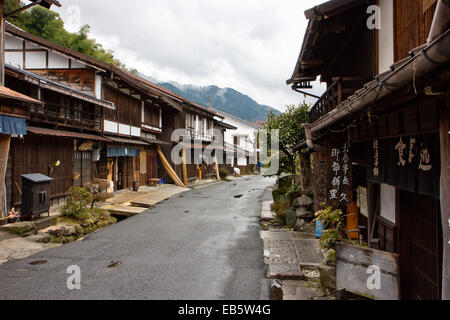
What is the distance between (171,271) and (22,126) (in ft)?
24.3

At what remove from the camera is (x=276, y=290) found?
629 cm

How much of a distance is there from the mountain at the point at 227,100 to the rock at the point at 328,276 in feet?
389

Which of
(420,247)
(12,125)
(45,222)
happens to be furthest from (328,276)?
(12,125)

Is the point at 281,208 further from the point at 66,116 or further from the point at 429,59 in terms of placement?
Answer: the point at 429,59

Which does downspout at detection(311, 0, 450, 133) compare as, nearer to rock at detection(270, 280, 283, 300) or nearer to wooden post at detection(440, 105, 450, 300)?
wooden post at detection(440, 105, 450, 300)

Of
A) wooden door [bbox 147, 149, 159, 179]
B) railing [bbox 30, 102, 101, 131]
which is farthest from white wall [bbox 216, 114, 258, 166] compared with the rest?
railing [bbox 30, 102, 101, 131]

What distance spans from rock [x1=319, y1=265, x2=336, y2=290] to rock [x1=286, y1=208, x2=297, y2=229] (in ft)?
19.7

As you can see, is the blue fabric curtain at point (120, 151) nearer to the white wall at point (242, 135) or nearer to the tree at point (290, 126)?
the tree at point (290, 126)

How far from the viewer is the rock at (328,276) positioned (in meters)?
5.89

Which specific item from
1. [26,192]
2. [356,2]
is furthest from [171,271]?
[356,2]

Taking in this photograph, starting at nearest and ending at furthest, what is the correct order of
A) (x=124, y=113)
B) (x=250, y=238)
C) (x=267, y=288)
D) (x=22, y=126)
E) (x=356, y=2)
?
(x=267, y=288) < (x=356, y=2) < (x=22, y=126) < (x=250, y=238) < (x=124, y=113)

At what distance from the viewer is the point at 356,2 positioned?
695cm
